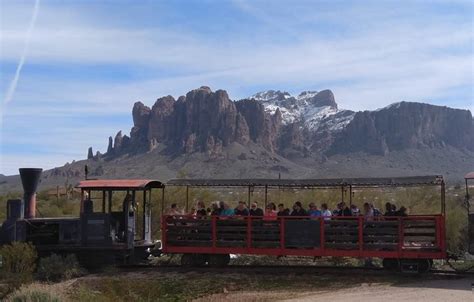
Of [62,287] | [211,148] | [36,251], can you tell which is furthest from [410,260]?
[211,148]

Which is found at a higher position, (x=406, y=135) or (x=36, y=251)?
(x=406, y=135)

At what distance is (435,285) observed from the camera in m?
16.3

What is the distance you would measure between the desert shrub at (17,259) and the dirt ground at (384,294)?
5812mm

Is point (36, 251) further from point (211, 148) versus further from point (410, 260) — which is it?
point (211, 148)

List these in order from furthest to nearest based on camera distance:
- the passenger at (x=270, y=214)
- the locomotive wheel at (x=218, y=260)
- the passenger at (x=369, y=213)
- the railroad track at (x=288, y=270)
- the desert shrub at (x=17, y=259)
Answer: the locomotive wheel at (x=218, y=260), the passenger at (x=270, y=214), the desert shrub at (x=17, y=259), the passenger at (x=369, y=213), the railroad track at (x=288, y=270)

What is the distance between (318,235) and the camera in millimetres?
18594

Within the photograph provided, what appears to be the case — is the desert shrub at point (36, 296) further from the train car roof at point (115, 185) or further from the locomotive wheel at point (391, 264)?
the locomotive wheel at point (391, 264)

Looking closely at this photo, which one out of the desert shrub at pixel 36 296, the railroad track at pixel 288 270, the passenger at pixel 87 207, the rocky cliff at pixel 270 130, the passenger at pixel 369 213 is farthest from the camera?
the rocky cliff at pixel 270 130

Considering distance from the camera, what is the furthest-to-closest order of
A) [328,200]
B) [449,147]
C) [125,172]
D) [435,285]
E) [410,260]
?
[449,147]
[125,172]
[328,200]
[410,260]
[435,285]

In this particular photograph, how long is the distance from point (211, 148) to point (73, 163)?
24427 millimetres

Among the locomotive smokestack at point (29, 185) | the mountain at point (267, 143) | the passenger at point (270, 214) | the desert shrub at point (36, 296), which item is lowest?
the desert shrub at point (36, 296)

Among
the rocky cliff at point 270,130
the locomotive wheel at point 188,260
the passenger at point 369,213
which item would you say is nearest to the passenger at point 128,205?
the locomotive wheel at point 188,260

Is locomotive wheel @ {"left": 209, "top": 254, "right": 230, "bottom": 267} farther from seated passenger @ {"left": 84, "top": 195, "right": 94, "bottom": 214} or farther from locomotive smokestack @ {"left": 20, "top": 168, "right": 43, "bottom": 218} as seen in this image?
locomotive smokestack @ {"left": 20, "top": 168, "right": 43, "bottom": 218}

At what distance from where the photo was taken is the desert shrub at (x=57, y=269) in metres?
18.8
